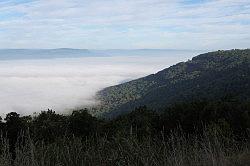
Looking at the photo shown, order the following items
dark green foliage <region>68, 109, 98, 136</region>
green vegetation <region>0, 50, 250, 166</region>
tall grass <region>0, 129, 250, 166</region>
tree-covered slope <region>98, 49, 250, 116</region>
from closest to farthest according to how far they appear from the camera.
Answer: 1. tall grass <region>0, 129, 250, 166</region>
2. green vegetation <region>0, 50, 250, 166</region>
3. dark green foliage <region>68, 109, 98, 136</region>
4. tree-covered slope <region>98, 49, 250, 116</region>

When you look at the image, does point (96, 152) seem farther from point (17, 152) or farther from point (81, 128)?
point (81, 128)

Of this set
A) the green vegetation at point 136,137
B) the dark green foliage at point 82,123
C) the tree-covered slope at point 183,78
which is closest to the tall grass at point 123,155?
the green vegetation at point 136,137

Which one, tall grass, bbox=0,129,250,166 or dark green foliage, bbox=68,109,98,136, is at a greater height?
tall grass, bbox=0,129,250,166

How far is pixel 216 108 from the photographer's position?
2109cm

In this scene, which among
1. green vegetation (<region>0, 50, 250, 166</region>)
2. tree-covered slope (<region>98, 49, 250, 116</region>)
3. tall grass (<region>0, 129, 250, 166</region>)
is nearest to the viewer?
tall grass (<region>0, 129, 250, 166</region>)

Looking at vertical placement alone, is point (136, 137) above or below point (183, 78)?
above

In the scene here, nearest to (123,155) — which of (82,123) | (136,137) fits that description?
(136,137)

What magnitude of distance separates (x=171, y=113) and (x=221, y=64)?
360ft

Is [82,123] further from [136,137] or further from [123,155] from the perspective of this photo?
[123,155]

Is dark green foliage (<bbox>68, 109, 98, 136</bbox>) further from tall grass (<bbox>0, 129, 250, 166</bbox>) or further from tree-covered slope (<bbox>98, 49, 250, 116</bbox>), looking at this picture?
tree-covered slope (<bbox>98, 49, 250, 116</bbox>)

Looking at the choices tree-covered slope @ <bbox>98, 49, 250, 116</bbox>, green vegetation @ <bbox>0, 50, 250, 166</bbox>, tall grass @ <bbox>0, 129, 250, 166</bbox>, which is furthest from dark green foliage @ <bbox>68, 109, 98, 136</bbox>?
tree-covered slope @ <bbox>98, 49, 250, 116</bbox>

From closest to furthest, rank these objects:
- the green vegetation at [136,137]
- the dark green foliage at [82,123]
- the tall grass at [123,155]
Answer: the tall grass at [123,155] → the green vegetation at [136,137] → the dark green foliage at [82,123]

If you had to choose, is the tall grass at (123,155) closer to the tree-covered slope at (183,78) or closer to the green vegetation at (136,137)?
the green vegetation at (136,137)

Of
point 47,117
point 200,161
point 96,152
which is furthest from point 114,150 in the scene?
point 47,117
